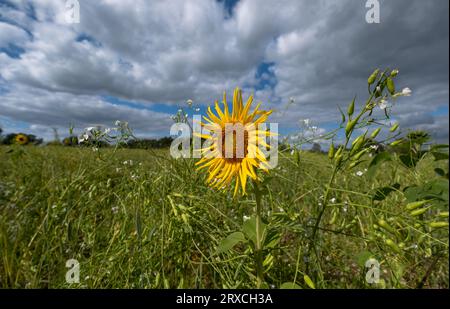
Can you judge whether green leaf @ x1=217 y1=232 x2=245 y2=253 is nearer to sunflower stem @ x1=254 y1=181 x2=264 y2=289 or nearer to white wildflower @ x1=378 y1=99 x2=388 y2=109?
sunflower stem @ x1=254 y1=181 x2=264 y2=289

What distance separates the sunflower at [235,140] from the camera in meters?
0.68

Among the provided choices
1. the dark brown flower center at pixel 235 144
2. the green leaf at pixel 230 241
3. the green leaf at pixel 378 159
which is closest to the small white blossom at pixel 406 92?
the green leaf at pixel 378 159

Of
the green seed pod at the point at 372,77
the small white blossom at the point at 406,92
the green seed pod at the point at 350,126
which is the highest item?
the green seed pod at the point at 372,77

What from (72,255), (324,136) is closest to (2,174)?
(72,255)

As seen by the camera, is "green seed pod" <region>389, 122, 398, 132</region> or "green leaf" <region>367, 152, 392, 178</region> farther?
"green seed pod" <region>389, 122, 398, 132</region>

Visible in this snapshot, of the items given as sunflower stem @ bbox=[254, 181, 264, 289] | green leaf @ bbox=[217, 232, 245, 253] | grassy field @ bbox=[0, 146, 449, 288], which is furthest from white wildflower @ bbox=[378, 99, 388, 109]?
green leaf @ bbox=[217, 232, 245, 253]

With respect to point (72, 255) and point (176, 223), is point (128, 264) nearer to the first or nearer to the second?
point (176, 223)

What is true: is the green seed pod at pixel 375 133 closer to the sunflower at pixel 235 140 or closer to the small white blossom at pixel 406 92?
the small white blossom at pixel 406 92

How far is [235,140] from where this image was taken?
0.73 metres

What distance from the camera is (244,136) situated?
72cm

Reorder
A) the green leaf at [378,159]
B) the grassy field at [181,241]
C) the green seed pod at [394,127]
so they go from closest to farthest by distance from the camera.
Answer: the green leaf at [378,159] → the green seed pod at [394,127] → the grassy field at [181,241]

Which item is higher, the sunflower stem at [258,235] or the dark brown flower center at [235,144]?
the dark brown flower center at [235,144]

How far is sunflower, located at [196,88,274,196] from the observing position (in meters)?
0.68
